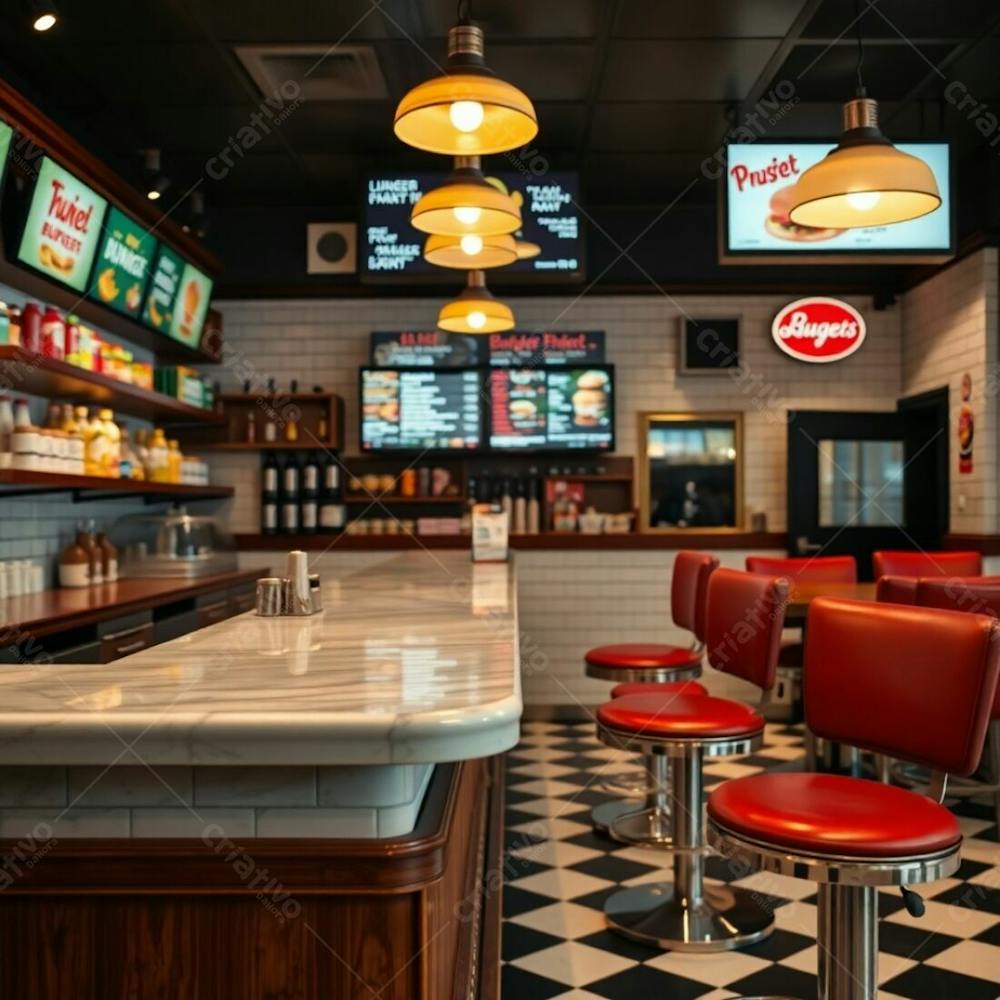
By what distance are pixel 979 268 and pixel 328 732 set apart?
5.65 m

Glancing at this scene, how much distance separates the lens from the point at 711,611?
11.3 feet

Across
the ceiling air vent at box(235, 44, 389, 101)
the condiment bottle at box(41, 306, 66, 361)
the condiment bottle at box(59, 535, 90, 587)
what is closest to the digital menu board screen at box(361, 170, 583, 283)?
the ceiling air vent at box(235, 44, 389, 101)

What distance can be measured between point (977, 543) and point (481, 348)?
126 inches

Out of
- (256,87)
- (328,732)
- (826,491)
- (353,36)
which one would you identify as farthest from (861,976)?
(826,491)

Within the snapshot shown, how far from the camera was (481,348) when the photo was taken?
280 inches

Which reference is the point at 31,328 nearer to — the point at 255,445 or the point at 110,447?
the point at 110,447

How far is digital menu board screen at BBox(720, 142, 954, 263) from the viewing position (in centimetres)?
495

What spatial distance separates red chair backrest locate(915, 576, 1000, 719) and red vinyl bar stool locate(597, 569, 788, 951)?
85cm

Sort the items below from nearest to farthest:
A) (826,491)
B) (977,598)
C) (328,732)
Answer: (328,732)
(977,598)
(826,491)

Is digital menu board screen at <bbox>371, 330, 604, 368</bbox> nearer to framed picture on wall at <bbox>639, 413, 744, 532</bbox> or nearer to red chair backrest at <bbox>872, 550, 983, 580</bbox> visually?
framed picture on wall at <bbox>639, 413, 744, 532</bbox>

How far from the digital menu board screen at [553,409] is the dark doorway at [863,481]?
1217 mm

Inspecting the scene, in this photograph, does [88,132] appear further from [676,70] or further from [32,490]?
[676,70]

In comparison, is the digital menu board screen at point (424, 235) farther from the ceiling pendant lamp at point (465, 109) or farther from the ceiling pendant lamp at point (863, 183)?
the ceiling pendant lamp at point (465, 109)

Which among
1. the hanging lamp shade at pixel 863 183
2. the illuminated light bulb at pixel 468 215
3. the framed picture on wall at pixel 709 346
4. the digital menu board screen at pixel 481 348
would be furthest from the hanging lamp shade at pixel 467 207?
the framed picture on wall at pixel 709 346
